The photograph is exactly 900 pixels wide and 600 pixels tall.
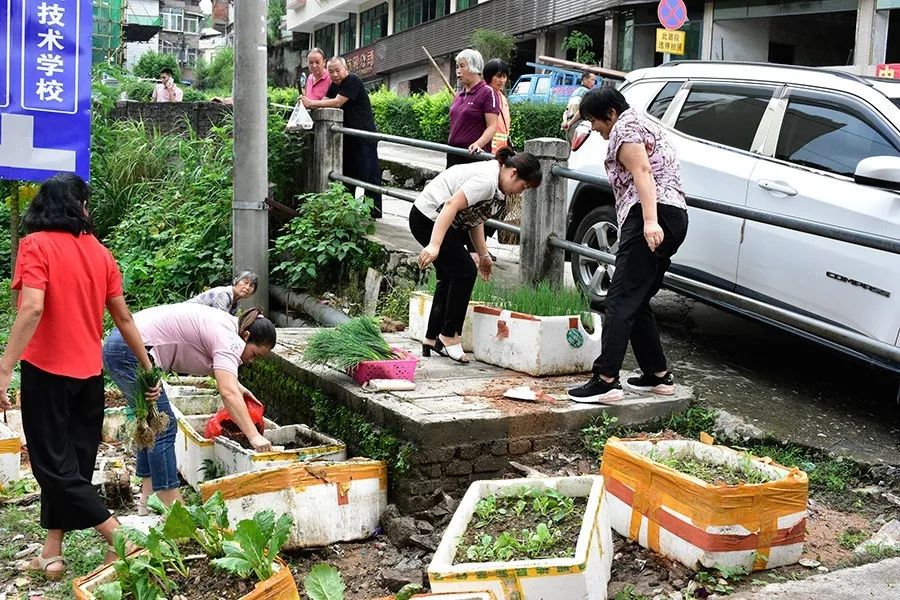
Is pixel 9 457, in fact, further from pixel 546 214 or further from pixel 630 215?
pixel 630 215

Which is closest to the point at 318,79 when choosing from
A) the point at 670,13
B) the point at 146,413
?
the point at 670,13

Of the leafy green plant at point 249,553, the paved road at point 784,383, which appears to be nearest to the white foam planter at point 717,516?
the paved road at point 784,383

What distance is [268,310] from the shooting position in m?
9.35

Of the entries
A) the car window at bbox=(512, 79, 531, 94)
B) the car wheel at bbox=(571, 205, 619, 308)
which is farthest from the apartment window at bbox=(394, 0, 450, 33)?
the car wheel at bbox=(571, 205, 619, 308)

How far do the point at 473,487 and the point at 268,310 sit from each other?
5465 millimetres

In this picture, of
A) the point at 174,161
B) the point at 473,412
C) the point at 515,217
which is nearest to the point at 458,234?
the point at 473,412

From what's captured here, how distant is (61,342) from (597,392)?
8.79 ft

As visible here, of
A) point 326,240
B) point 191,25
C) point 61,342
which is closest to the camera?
point 61,342

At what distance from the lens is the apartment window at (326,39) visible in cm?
5478

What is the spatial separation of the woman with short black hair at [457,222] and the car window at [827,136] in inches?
60.8

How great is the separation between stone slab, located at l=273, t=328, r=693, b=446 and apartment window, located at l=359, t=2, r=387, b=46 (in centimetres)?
4157

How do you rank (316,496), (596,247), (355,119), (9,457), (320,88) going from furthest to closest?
(320,88), (355,119), (596,247), (9,457), (316,496)

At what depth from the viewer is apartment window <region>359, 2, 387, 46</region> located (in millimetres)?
46094

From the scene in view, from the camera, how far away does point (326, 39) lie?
55719mm
